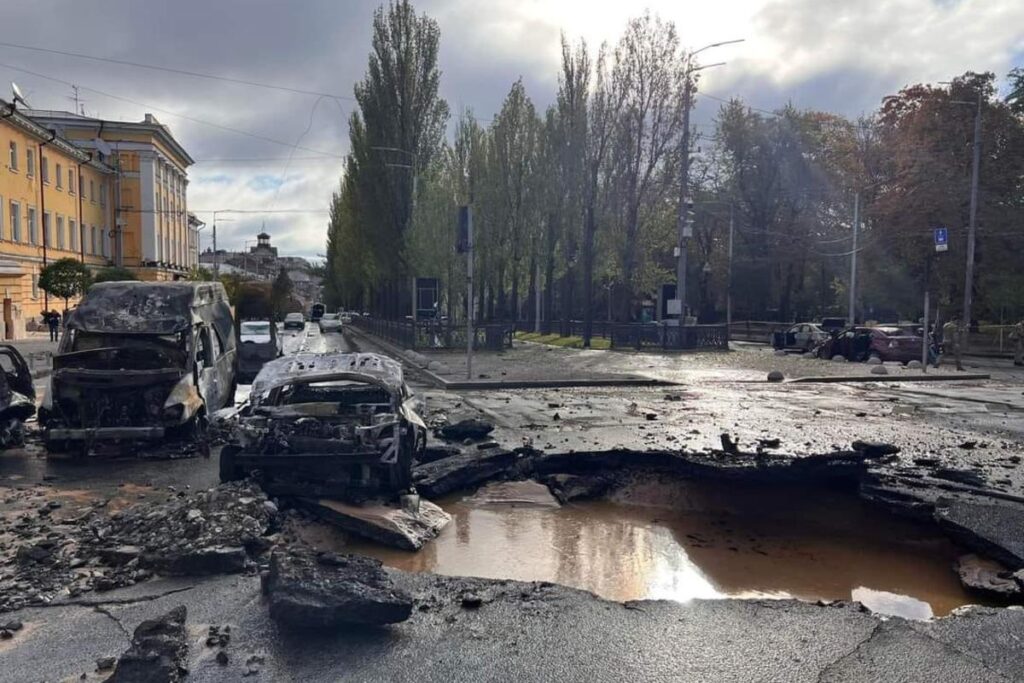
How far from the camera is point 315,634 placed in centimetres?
461

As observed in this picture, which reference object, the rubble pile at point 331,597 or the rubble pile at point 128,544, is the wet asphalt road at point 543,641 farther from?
the rubble pile at point 128,544

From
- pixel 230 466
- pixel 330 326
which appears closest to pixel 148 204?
pixel 330 326

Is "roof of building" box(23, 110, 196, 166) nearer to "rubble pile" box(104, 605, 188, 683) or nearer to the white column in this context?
the white column

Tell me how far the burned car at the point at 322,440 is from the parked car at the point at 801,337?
31.1 metres

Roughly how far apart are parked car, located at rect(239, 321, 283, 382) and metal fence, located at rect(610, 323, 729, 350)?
1727 centimetres

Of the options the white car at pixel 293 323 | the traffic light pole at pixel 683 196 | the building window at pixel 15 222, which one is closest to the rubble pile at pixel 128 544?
the traffic light pole at pixel 683 196

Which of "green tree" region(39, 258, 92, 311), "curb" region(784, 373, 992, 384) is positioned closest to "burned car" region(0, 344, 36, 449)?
"curb" region(784, 373, 992, 384)

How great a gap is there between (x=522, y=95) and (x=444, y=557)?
39036mm

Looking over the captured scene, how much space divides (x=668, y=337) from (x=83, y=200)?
51.7 m

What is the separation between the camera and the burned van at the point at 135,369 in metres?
10.1

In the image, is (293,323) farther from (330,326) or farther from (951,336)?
(951,336)

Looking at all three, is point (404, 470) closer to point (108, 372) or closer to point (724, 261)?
point (108, 372)

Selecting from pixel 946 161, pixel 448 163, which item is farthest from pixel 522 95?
pixel 946 161

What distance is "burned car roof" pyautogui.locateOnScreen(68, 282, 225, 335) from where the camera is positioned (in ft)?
36.6
